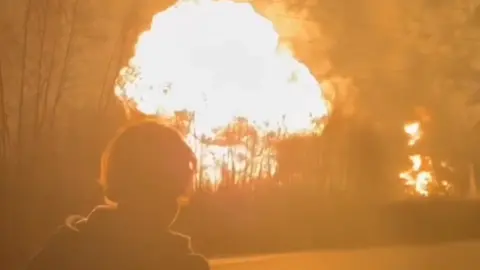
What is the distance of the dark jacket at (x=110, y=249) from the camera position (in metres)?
3.04

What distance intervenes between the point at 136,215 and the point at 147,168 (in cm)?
17

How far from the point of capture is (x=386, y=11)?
52.5 feet

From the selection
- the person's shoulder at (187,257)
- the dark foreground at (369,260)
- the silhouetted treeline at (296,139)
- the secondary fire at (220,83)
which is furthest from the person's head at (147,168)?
the secondary fire at (220,83)

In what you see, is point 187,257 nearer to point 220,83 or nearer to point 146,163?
point 146,163

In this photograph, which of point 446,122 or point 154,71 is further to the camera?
point 446,122

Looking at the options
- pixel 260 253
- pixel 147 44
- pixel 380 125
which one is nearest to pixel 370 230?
pixel 260 253

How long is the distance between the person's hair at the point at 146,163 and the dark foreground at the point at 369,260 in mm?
5723

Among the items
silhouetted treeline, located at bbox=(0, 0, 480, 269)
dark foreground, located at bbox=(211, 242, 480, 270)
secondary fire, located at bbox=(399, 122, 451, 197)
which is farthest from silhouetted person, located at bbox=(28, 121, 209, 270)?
secondary fire, located at bbox=(399, 122, 451, 197)

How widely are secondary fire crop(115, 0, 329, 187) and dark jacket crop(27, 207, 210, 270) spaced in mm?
10482

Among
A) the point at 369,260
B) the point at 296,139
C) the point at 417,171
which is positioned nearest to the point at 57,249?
the point at 369,260

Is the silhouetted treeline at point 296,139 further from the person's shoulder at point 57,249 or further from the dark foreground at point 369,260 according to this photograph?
the person's shoulder at point 57,249

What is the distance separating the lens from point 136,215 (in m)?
3.14

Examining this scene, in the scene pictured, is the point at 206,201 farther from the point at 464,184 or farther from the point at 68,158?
the point at 464,184

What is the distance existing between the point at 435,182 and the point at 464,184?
0.63 meters
